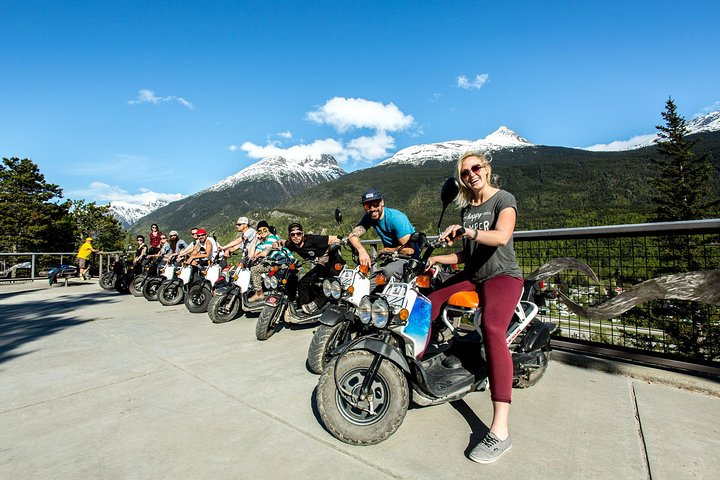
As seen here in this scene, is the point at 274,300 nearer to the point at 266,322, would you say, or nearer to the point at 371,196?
the point at 266,322

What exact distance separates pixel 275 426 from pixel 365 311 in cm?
95

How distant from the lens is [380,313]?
2.27m

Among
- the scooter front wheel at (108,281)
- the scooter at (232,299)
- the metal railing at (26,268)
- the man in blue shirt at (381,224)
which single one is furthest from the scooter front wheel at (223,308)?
the metal railing at (26,268)

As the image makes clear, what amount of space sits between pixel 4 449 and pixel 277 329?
9.90 ft

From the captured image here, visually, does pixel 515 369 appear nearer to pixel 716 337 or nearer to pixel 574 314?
pixel 574 314

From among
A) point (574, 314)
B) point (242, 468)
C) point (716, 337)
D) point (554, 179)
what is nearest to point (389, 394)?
point (242, 468)

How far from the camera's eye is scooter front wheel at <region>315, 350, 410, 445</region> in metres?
2.10

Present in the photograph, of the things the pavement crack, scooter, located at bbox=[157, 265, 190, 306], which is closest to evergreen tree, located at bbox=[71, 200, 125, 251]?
scooter, located at bbox=[157, 265, 190, 306]

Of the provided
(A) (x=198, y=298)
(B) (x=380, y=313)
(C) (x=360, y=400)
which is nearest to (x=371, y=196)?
(B) (x=380, y=313)

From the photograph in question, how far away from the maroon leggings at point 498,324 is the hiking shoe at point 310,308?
7.97 ft

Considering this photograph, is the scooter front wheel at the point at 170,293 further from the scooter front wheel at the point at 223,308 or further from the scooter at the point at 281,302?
the scooter at the point at 281,302

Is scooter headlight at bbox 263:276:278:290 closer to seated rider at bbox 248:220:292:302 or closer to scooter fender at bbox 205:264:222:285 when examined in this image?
seated rider at bbox 248:220:292:302

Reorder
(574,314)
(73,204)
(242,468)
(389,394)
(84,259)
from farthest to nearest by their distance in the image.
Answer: (73,204), (84,259), (574,314), (389,394), (242,468)

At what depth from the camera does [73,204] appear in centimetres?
3356
